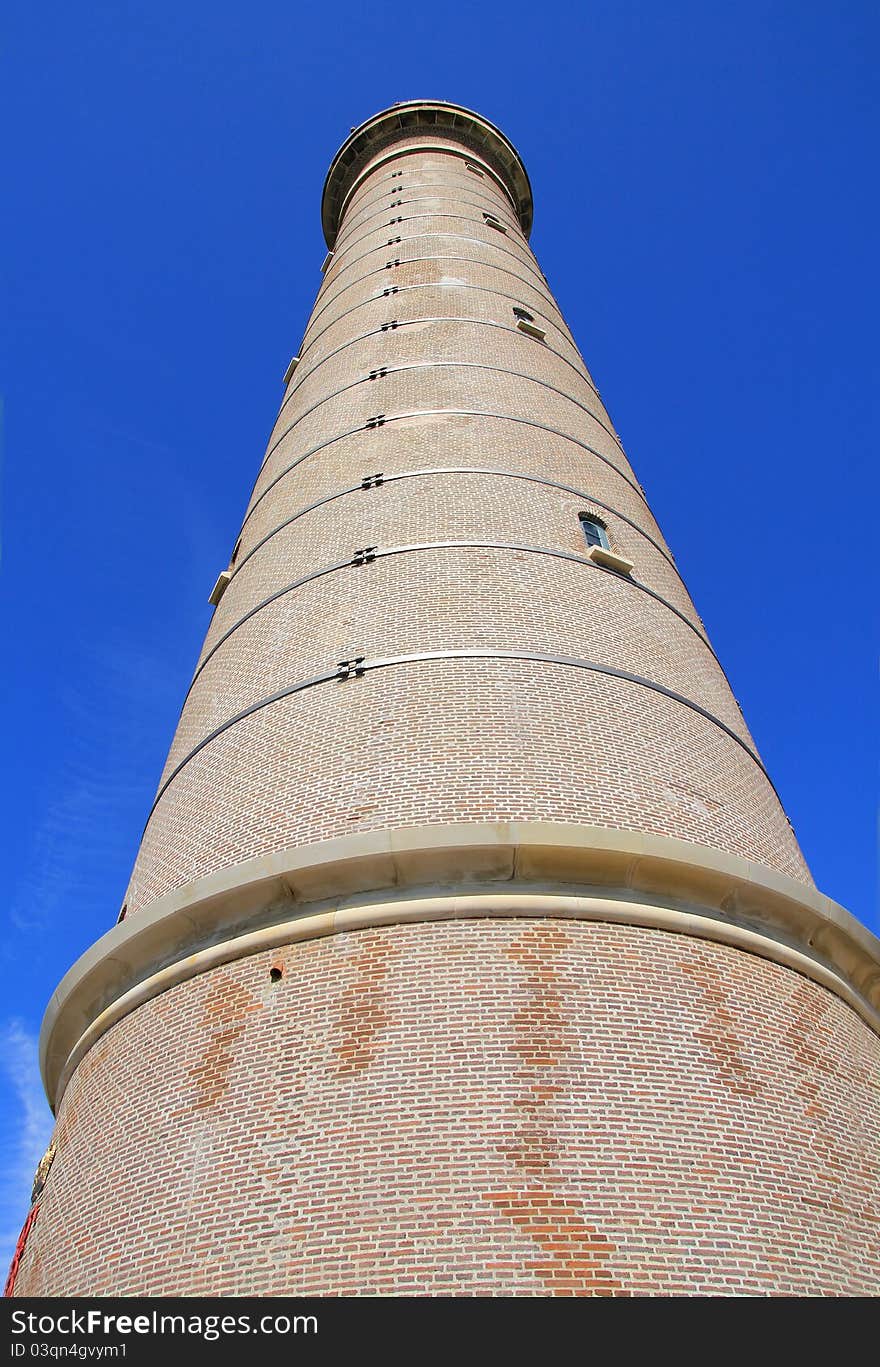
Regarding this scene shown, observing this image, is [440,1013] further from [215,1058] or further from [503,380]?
[503,380]

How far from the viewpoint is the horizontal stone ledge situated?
22.3 ft

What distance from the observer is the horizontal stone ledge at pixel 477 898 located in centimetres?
680

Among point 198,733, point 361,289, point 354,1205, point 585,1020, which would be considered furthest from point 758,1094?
point 361,289

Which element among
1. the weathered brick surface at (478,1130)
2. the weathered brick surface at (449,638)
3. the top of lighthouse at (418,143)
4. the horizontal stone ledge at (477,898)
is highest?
the top of lighthouse at (418,143)

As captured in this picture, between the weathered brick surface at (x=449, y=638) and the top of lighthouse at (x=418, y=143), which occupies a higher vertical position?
the top of lighthouse at (x=418, y=143)

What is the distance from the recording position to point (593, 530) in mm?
11219

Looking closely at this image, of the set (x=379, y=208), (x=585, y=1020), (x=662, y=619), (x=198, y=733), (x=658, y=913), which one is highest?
(x=379, y=208)

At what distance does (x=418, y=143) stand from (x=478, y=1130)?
24.9 m

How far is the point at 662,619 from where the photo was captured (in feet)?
34.2

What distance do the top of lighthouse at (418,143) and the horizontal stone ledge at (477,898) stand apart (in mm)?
22503

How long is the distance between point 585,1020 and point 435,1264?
5.27ft

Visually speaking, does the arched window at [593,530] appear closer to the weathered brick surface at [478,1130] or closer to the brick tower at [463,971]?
the brick tower at [463,971]

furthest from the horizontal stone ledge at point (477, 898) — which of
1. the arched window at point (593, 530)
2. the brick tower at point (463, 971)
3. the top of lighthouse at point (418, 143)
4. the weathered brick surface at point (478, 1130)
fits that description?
the top of lighthouse at point (418, 143)

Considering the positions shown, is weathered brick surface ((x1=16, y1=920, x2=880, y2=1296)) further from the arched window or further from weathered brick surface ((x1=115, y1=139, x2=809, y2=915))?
the arched window
